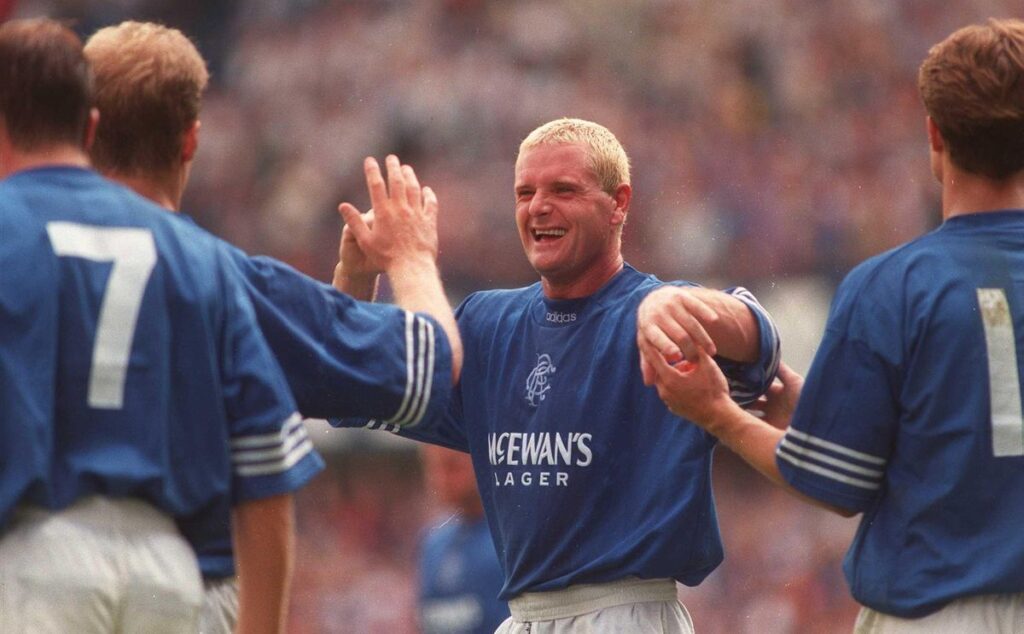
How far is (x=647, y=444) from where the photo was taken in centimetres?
491

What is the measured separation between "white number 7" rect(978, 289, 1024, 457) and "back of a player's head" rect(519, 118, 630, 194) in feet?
5.75

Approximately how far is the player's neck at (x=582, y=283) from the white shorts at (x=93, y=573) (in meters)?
2.04

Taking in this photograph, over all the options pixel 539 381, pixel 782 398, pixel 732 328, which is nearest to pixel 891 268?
pixel 732 328

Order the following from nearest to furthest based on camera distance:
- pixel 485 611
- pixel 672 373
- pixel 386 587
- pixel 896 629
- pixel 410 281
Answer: pixel 896 629 < pixel 672 373 < pixel 410 281 < pixel 485 611 < pixel 386 587

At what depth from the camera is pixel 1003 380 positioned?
3.75m

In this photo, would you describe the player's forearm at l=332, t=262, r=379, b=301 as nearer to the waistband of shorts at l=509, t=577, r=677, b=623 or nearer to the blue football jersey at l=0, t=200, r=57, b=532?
the waistband of shorts at l=509, t=577, r=677, b=623

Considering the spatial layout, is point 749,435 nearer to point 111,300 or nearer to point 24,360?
point 111,300

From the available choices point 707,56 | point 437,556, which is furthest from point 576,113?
point 437,556

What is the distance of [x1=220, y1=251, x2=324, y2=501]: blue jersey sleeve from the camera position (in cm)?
364

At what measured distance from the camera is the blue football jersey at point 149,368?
11.2 ft

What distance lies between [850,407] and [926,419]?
0.19 meters

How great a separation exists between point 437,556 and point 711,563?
3.65 m

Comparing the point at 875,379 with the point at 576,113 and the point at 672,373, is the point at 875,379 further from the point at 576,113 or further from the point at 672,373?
the point at 576,113

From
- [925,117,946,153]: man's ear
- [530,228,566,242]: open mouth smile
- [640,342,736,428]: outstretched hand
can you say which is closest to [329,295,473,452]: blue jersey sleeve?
[530,228,566,242]: open mouth smile
